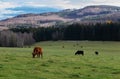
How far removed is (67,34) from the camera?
173500 mm

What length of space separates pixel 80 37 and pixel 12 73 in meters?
146

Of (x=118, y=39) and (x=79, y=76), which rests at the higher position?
(x=79, y=76)

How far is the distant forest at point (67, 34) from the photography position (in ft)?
490

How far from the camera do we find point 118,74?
20.0 meters

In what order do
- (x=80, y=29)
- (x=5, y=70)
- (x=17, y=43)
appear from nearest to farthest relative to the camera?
(x=5, y=70) → (x=17, y=43) → (x=80, y=29)

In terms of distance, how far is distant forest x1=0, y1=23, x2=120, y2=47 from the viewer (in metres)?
150

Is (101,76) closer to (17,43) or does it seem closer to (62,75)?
(62,75)

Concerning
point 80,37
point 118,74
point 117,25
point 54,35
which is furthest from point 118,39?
point 118,74

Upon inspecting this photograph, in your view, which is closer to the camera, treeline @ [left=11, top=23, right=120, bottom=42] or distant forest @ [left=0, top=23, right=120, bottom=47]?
distant forest @ [left=0, top=23, right=120, bottom=47]

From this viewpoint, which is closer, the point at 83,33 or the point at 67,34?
the point at 83,33

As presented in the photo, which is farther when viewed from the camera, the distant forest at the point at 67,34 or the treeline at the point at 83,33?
the treeline at the point at 83,33

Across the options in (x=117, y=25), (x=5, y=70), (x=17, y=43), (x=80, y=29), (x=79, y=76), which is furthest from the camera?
(x=80, y=29)

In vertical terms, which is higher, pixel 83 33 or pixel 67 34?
pixel 83 33

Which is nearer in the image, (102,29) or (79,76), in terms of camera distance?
(79,76)
